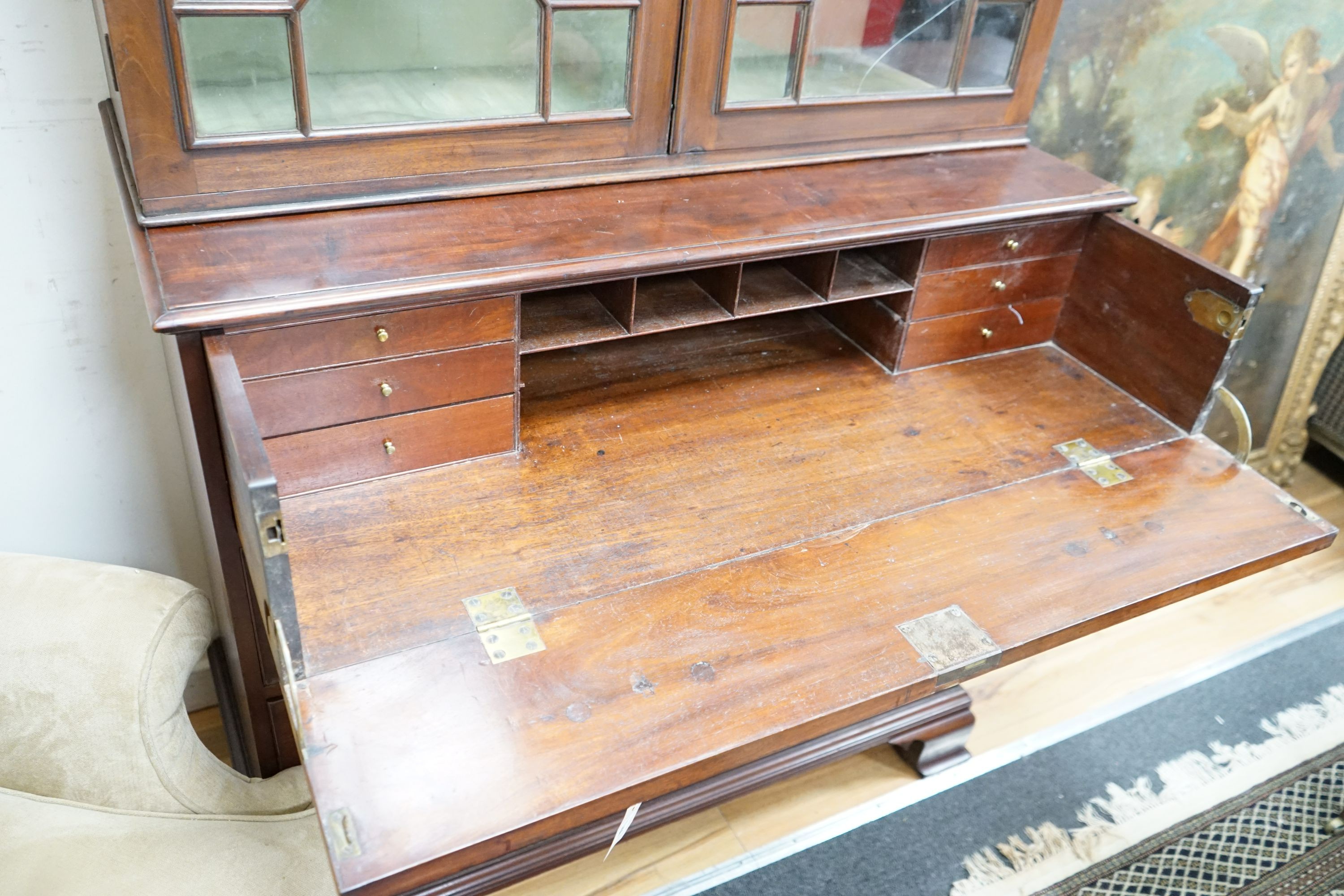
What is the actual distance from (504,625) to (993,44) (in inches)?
53.5

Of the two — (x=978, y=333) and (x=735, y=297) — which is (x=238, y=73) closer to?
(x=735, y=297)

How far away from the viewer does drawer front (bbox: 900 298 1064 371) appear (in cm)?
182

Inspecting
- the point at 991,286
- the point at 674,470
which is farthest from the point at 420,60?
the point at 991,286

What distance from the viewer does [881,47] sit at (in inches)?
69.4

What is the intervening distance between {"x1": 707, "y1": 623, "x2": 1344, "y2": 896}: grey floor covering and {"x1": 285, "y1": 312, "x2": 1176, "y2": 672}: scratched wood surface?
78cm

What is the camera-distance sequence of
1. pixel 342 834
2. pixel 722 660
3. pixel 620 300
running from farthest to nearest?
pixel 620 300 < pixel 722 660 < pixel 342 834

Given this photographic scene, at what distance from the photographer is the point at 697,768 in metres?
1.14

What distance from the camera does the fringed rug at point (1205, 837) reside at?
76.3 inches

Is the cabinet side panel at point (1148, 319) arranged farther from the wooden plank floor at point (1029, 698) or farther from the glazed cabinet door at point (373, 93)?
the glazed cabinet door at point (373, 93)

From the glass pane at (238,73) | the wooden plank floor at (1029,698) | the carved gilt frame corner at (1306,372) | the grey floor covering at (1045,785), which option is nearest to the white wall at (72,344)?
the glass pane at (238,73)

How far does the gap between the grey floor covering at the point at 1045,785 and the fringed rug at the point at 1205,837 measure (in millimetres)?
33

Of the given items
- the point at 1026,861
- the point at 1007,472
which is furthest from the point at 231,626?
the point at 1026,861

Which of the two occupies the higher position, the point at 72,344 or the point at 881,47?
the point at 881,47

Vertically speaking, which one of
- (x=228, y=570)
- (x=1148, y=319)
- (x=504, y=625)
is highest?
(x=1148, y=319)
